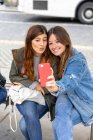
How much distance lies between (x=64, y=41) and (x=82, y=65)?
0.24 metres

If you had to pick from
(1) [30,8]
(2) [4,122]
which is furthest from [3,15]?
(2) [4,122]

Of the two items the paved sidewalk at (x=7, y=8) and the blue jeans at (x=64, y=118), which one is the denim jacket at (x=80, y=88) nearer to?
the blue jeans at (x=64, y=118)

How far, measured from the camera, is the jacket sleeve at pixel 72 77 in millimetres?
3068

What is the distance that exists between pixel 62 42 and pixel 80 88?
0.40m

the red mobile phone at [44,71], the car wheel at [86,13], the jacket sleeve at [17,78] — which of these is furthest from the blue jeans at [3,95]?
the car wheel at [86,13]

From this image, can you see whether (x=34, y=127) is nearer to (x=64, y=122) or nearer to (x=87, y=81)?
(x=64, y=122)

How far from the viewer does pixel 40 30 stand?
10.5 feet

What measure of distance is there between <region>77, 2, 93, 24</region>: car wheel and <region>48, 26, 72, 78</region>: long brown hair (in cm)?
826

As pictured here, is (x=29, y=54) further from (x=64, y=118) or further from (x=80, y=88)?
(x=64, y=118)

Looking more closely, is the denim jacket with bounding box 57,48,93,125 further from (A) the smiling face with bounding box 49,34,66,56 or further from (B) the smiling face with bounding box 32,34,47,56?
(B) the smiling face with bounding box 32,34,47,56

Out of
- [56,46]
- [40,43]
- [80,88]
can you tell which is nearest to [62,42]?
[56,46]

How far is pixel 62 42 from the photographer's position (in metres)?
3.16

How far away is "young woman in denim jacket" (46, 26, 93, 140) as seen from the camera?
3090mm

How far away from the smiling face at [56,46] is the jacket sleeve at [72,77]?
0.14m
